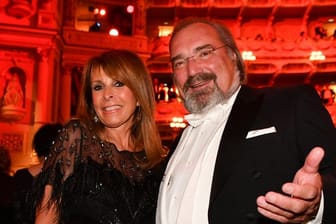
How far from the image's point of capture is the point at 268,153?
2768 mm

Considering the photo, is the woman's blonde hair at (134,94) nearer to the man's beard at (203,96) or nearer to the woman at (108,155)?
the woman at (108,155)

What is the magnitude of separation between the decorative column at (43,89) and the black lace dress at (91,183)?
1492 cm

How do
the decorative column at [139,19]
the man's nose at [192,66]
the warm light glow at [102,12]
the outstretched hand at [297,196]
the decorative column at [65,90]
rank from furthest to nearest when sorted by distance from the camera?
the warm light glow at [102,12] < the decorative column at [139,19] < the decorative column at [65,90] < the man's nose at [192,66] < the outstretched hand at [297,196]

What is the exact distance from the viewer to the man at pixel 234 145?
270cm

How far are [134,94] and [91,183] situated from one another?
77 cm

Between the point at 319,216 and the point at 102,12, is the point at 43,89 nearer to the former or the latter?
the point at 102,12

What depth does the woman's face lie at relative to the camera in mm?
3703

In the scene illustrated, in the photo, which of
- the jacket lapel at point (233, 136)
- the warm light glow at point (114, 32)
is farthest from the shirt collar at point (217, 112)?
the warm light glow at point (114, 32)

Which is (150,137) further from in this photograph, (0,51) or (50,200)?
(0,51)

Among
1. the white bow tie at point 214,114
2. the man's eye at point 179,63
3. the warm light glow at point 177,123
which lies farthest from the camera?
the warm light glow at point 177,123

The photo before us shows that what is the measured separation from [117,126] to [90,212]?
0.73 m

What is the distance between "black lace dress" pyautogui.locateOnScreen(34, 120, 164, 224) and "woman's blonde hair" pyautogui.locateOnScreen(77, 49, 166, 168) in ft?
0.65

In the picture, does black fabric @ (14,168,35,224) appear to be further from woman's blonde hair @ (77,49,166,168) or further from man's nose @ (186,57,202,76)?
man's nose @ (186,57,202,76)

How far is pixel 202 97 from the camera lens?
3422 mm
